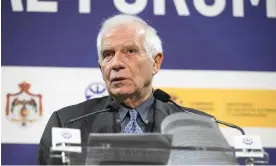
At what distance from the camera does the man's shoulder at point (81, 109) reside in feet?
6.73

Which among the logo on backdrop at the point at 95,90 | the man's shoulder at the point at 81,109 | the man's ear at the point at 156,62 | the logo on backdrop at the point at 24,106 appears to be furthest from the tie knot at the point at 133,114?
the logo on backdrop at the point at 24,106

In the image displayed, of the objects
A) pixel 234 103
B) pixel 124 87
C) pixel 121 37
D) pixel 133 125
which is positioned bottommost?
pixel 234 103

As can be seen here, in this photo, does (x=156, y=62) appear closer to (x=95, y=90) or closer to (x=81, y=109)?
(x=81, y=109)

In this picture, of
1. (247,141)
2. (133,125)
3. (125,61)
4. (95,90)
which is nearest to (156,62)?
(125,61)

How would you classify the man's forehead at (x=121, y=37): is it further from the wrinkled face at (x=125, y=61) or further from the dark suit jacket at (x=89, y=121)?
the dark suit jacket at (x=89, y=121)

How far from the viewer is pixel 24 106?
261 centimetres

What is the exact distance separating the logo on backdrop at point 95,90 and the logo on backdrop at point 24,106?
0.75 ft

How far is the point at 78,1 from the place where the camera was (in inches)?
109

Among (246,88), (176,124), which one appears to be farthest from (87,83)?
(176,124)

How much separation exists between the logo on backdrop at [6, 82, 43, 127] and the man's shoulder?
0.53 metres

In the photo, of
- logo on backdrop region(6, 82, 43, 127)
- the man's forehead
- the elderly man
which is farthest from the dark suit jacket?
logo on backdrop region(6, 82, 43, 127)

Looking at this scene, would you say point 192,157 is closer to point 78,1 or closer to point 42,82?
point 42,82

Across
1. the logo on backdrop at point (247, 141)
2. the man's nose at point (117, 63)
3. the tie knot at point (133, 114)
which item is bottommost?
the tie knot at point (133, 114)

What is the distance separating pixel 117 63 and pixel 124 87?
9 cm
